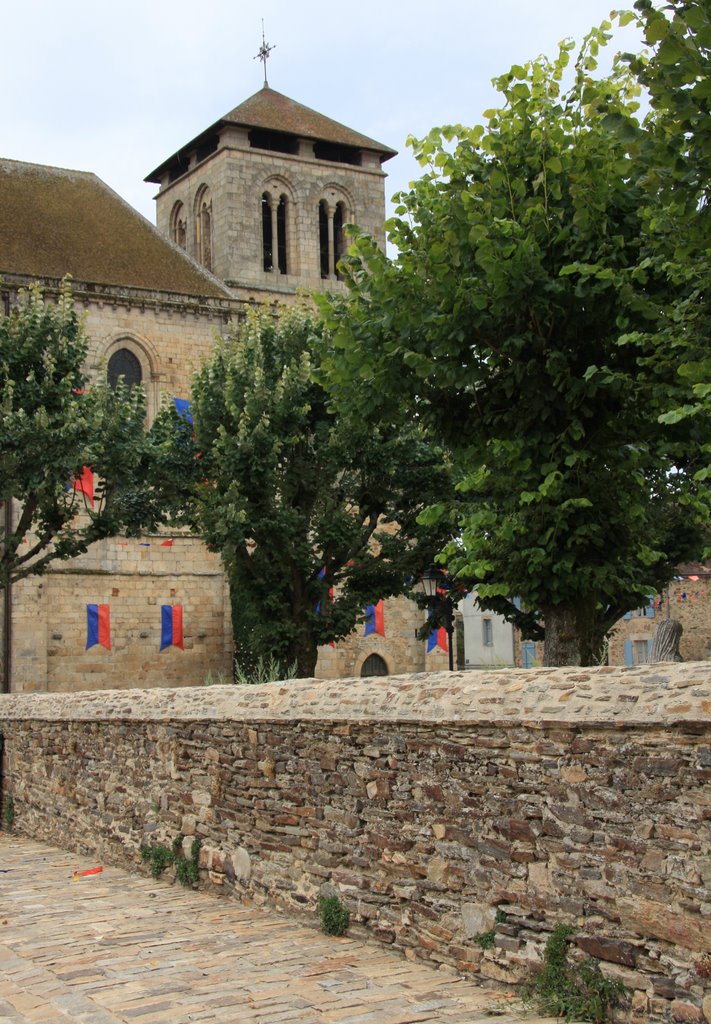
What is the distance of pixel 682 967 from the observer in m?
5.58

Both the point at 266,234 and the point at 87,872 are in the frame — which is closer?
the point at 87,872

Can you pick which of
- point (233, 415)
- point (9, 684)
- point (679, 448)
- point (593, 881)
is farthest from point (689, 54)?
point (9, 684)

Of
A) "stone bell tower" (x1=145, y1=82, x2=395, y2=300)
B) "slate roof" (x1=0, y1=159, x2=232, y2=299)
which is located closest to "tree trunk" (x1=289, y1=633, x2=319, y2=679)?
"slate roof" (x1=0, y1=159, x2=232, y2=299)

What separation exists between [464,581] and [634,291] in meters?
11.1

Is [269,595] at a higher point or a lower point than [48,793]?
higher

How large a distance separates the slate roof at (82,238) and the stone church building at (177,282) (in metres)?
0.06

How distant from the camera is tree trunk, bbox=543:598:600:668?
40.9 ft

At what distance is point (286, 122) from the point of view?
43.3 meters

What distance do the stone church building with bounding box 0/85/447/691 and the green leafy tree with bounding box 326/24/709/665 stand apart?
15894 millimetres

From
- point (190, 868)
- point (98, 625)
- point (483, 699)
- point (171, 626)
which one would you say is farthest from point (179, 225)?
point (483, 699)

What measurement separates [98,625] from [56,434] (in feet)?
38.9

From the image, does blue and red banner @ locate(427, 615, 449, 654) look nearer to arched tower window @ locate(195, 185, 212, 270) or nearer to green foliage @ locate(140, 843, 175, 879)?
arched tower window @ locate(195, 185, 212, 270)

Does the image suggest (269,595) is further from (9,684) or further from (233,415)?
(9,684)

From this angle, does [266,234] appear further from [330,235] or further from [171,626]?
[171,626]
